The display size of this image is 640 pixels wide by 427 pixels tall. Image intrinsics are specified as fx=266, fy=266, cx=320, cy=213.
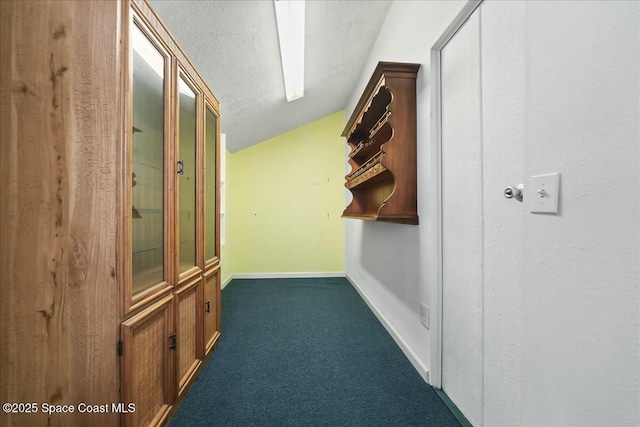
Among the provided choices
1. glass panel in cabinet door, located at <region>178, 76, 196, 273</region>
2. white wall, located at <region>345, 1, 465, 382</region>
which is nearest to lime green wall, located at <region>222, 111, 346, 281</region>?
white wall, located at <region>345, 1, 465, 382</region>

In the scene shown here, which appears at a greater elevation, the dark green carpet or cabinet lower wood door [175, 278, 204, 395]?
cabinet lower wood door [175, 278, 204, 395]

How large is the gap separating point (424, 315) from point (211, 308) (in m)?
1.50

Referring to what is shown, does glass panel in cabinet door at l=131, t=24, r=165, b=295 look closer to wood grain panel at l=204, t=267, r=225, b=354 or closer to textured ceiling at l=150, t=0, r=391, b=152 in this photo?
textured ceiling at l=150, t=0, r=391, b=152

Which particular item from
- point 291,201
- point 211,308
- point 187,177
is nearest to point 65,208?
point 187,177

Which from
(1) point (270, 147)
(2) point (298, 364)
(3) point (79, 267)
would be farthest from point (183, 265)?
(1) point (270, 147)

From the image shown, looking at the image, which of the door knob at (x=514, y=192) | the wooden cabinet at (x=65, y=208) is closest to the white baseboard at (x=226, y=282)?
the wooden cabinet at (x=65, y=208)

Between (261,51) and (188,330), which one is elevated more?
(261,51)

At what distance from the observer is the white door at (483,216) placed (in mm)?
992

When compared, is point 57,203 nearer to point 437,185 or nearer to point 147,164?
point 147,164

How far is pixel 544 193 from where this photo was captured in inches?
29.9

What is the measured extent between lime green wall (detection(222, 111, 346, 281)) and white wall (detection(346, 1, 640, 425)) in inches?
130

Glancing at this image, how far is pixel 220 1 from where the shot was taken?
5.12ft

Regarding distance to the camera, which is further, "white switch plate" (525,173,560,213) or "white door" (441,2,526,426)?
"white door" (441,2,526,426)

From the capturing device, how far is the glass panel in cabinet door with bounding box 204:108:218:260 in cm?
195
